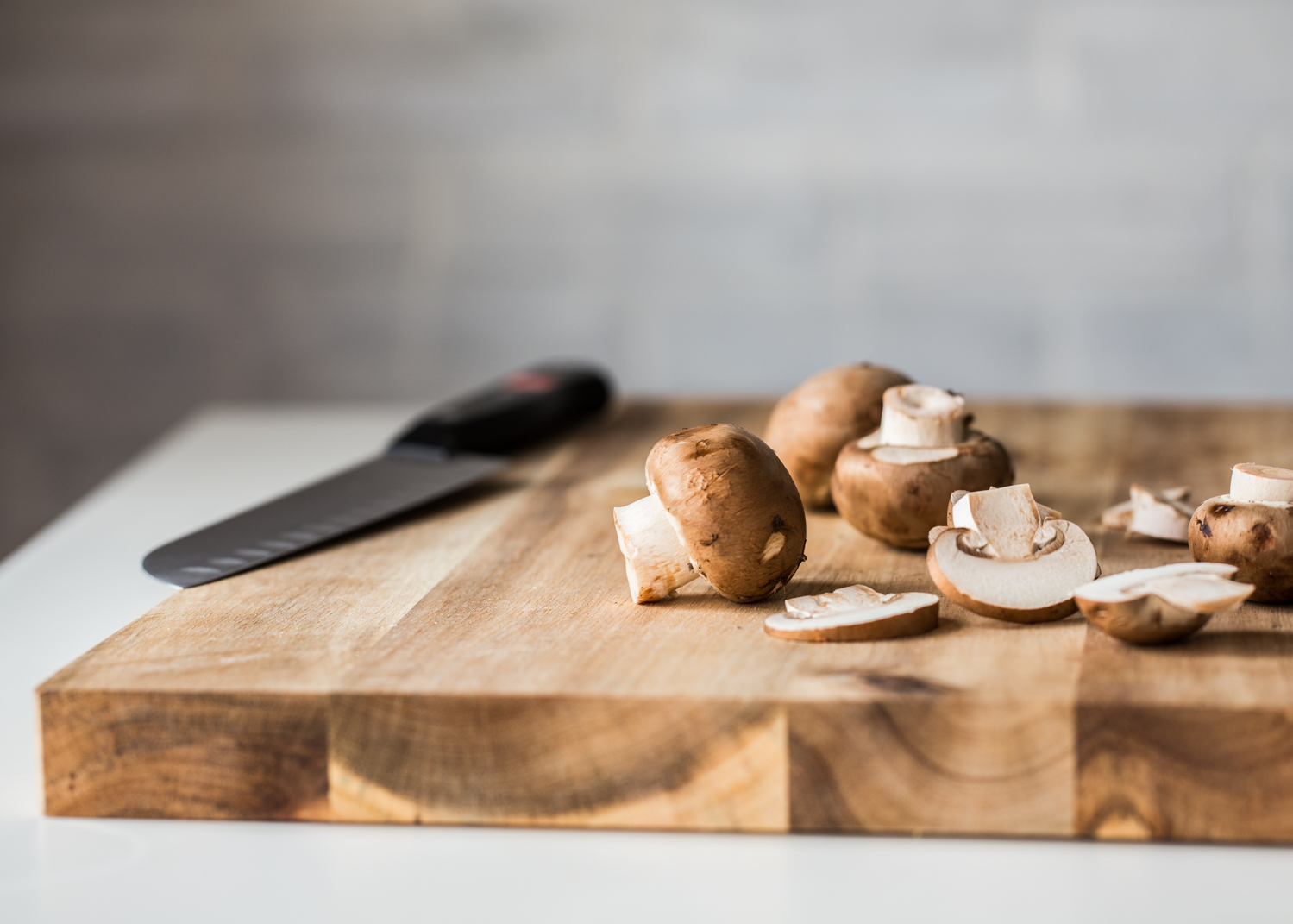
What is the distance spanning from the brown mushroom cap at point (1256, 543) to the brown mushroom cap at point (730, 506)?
0.89ft

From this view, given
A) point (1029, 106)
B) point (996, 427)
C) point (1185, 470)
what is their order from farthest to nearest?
point (1029, 106) < point (996, 427) < point (1185, 470)

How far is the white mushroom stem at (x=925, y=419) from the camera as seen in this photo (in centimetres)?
96

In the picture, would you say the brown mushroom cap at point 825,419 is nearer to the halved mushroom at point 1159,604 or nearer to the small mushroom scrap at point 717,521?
the small mushroom scrap at point 717,521

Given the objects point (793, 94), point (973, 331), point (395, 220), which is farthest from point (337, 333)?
point (973, 331)

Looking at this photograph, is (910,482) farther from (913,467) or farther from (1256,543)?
(1256,543)

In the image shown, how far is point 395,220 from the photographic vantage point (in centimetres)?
236

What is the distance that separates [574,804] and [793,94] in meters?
1.77

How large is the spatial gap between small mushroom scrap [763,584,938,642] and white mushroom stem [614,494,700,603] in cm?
8

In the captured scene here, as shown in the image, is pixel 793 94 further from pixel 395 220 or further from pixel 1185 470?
pixel 1185 470

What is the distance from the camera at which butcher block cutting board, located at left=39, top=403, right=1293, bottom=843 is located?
68 cm

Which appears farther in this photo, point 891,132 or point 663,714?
point 891,132

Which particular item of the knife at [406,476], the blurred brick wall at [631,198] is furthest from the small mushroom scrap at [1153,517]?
the blurred brick wall at [631,198]

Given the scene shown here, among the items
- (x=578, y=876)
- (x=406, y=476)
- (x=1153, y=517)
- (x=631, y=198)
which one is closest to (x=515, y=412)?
(x=406, y=476)

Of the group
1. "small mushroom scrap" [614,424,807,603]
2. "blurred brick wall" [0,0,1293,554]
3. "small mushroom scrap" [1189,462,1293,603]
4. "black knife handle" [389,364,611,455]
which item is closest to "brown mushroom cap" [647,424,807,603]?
"small mushroom scrap" [614,424,807,603]
